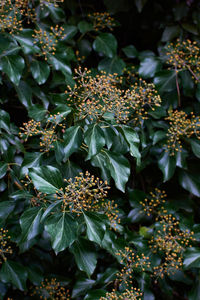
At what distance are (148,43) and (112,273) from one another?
1800 millimetres

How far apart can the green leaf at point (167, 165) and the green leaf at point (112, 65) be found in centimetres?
63

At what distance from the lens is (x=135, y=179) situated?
2.51m

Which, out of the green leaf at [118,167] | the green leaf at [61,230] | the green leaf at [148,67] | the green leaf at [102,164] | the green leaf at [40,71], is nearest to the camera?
the green leaf at [61,230]

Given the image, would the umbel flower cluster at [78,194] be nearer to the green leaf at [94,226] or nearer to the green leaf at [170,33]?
the green leaf at [94,226]

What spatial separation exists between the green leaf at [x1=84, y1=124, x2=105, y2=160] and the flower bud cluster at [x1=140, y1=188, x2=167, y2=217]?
736mm

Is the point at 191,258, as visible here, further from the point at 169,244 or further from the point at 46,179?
the point at 46,179

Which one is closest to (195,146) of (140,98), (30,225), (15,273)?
(140,98)

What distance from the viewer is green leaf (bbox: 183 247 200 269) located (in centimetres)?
189

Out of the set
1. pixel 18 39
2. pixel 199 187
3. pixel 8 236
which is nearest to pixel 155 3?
pixel 18 39

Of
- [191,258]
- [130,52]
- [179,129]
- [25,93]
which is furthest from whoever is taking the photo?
[130,52]

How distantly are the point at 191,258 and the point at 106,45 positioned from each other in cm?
138

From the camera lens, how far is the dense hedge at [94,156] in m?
1.63

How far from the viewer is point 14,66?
6.53ft

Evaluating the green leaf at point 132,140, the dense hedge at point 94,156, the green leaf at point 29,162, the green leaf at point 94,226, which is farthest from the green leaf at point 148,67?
the green leaf at point 94,226
